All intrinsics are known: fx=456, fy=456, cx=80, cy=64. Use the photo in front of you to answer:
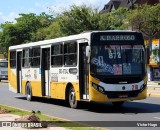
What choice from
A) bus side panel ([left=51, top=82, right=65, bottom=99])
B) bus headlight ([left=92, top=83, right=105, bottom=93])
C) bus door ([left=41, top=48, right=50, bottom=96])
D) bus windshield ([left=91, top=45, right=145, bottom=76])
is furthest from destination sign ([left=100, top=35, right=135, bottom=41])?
bus door ([left=41, top=48, right=50, bottom=96])

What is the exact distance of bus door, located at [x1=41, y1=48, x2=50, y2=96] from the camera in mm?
21094

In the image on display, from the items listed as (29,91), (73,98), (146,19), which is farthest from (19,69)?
(146,19)

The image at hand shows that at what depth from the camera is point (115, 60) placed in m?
16.6

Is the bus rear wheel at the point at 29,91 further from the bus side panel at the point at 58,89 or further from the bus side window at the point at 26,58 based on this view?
the bus side panel at the point at 58,89

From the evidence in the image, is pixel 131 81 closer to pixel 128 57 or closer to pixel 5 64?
pixel 128 57

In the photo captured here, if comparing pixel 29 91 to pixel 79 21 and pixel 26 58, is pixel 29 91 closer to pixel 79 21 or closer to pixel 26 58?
pixel 26 58

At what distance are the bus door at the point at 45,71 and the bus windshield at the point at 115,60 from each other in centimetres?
489

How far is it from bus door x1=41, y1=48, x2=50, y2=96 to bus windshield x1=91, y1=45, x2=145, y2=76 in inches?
193

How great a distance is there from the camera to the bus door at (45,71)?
69.2ft

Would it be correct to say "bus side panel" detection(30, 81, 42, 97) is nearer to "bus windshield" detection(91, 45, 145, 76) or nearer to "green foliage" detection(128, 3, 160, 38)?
"bus windshield" detection(91, 45, 145, 76)

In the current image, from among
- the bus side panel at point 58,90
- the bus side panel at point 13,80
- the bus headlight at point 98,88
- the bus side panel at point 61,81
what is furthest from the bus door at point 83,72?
the bus side panel at point 13,80

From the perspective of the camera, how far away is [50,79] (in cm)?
2073

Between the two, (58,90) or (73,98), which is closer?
(73,98)

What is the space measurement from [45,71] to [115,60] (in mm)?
5618
